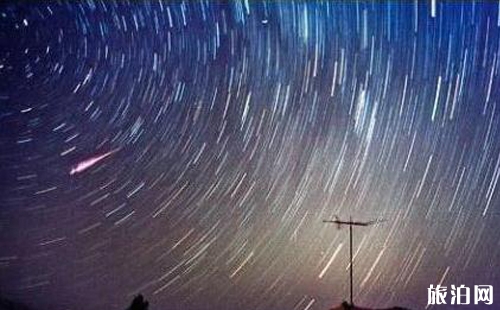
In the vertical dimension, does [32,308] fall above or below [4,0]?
below

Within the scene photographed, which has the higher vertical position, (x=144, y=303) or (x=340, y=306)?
(x=144, y=303)

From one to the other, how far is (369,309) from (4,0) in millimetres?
8066

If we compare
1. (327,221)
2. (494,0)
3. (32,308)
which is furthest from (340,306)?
(32,308)

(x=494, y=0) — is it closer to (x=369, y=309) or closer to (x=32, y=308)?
(x=369, y=309)

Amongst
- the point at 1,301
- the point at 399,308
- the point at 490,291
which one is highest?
the point at 490,291

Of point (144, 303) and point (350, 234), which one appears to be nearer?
point (144, 303)

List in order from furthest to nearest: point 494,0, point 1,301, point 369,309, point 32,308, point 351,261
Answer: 1. point 32,308
2. point 1,301
3. point 369,309
4. point 351,261
5. point 494,0

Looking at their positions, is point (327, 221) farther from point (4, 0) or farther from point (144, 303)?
point (4, 0)

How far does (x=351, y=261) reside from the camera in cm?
984

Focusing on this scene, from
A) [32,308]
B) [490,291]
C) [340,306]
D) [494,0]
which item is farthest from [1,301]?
[494,0]

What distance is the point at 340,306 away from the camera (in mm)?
10594

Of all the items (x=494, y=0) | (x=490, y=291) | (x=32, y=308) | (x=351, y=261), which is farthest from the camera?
(x=32, y=308)

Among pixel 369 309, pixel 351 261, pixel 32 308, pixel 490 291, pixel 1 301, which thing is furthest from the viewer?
pixel 32 308

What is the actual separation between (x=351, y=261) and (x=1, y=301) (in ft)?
51.4
